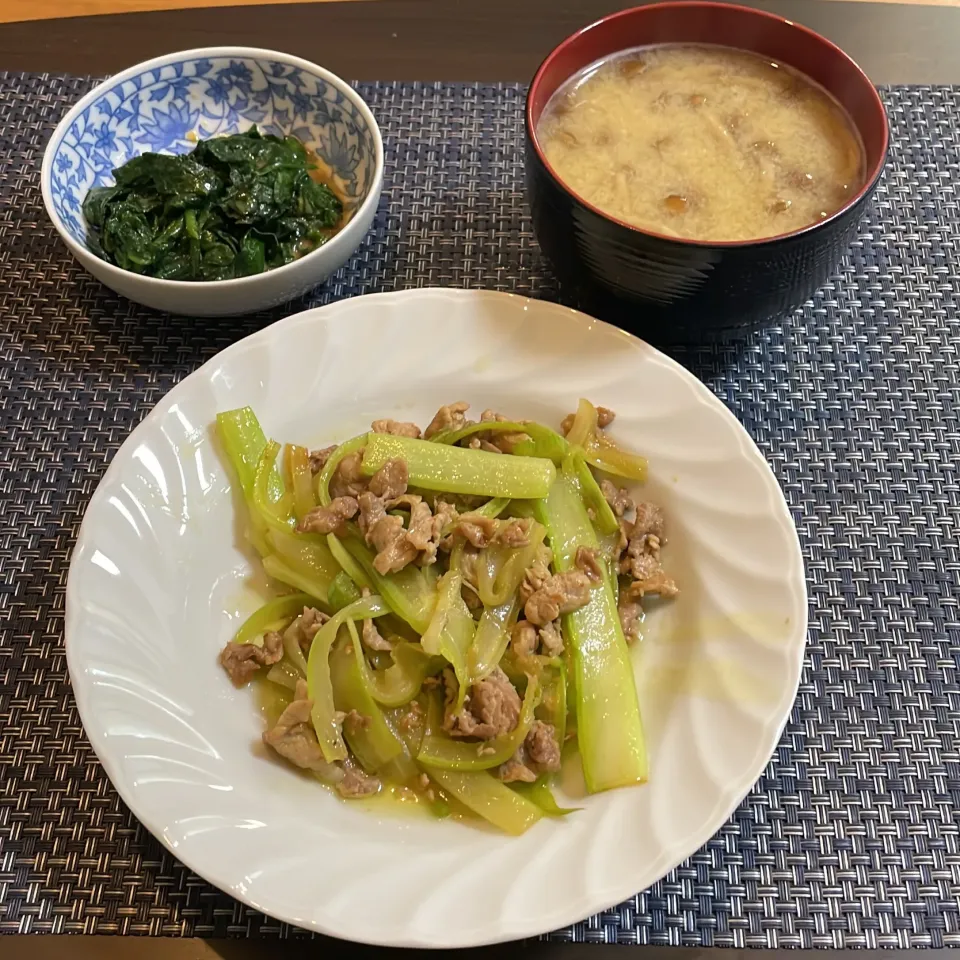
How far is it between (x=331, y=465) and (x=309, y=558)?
0.22 metres

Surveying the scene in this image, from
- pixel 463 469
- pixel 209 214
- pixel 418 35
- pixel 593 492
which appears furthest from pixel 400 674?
pixel 418 35

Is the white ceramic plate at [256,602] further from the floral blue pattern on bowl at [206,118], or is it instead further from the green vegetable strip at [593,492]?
the floral blue pattern on bowl at [206,118]

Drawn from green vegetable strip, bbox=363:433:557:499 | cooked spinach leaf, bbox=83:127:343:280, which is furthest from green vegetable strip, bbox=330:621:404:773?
cooked spinach leaf, bbox=83:127:343:280

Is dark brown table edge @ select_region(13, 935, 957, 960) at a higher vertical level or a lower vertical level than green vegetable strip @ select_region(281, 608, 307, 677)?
lower

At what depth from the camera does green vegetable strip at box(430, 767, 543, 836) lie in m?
1.54

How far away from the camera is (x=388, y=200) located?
102 inches

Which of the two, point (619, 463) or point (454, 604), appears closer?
point (454, 604)

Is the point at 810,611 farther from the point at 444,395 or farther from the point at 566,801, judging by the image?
the point at 444,395

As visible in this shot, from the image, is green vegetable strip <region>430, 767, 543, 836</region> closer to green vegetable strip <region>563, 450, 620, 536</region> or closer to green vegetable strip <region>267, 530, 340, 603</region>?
green vegetable strip <region>267, 530, 340, 603</region>

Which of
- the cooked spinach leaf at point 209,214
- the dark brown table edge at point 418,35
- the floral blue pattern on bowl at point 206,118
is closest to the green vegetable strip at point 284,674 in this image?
the cooked spinach leaf at point 209,214

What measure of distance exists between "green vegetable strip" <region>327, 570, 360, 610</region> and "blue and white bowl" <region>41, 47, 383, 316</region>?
31.7 inches

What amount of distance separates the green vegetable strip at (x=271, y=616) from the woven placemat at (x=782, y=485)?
0.41 meters

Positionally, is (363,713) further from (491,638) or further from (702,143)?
(702,143)

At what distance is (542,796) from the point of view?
159 centimetres
